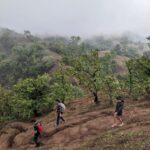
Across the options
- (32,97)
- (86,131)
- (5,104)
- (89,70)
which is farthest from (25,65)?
(86,131)

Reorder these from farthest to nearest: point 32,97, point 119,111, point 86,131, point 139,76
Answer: point 32,97, point 139,76, point 86,131, point 119,111

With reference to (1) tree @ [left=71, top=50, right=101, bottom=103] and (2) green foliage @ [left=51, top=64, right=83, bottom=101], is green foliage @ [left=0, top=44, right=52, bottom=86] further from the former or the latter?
(1) tree @ [left=71, top=50, right=101, bottom=103]

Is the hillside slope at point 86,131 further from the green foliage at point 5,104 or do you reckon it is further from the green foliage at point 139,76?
the green foliage at point 5,104

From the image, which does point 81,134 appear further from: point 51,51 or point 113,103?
point 51,51

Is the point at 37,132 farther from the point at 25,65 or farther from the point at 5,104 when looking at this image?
the point at 25,65

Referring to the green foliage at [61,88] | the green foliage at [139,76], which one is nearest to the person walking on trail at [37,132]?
the green foliage at [139,76]

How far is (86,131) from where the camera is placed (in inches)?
1291

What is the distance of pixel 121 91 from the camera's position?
154 ft

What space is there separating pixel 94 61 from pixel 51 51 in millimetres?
109228

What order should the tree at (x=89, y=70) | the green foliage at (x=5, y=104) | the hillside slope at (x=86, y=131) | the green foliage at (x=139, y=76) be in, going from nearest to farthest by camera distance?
the hillside slope at (x=86, y=131), the green foliage at (x=139, y=76), the tree at (x=89, y=70), the green foliage at (x=5, y=104)

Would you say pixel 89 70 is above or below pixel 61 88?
above

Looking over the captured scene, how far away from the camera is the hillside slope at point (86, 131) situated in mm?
28328

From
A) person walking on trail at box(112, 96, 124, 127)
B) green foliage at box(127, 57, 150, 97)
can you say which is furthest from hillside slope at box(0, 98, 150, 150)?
green foliage at box(127, 57, 150, 97)

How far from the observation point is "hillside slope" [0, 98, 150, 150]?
28328 millimetres
